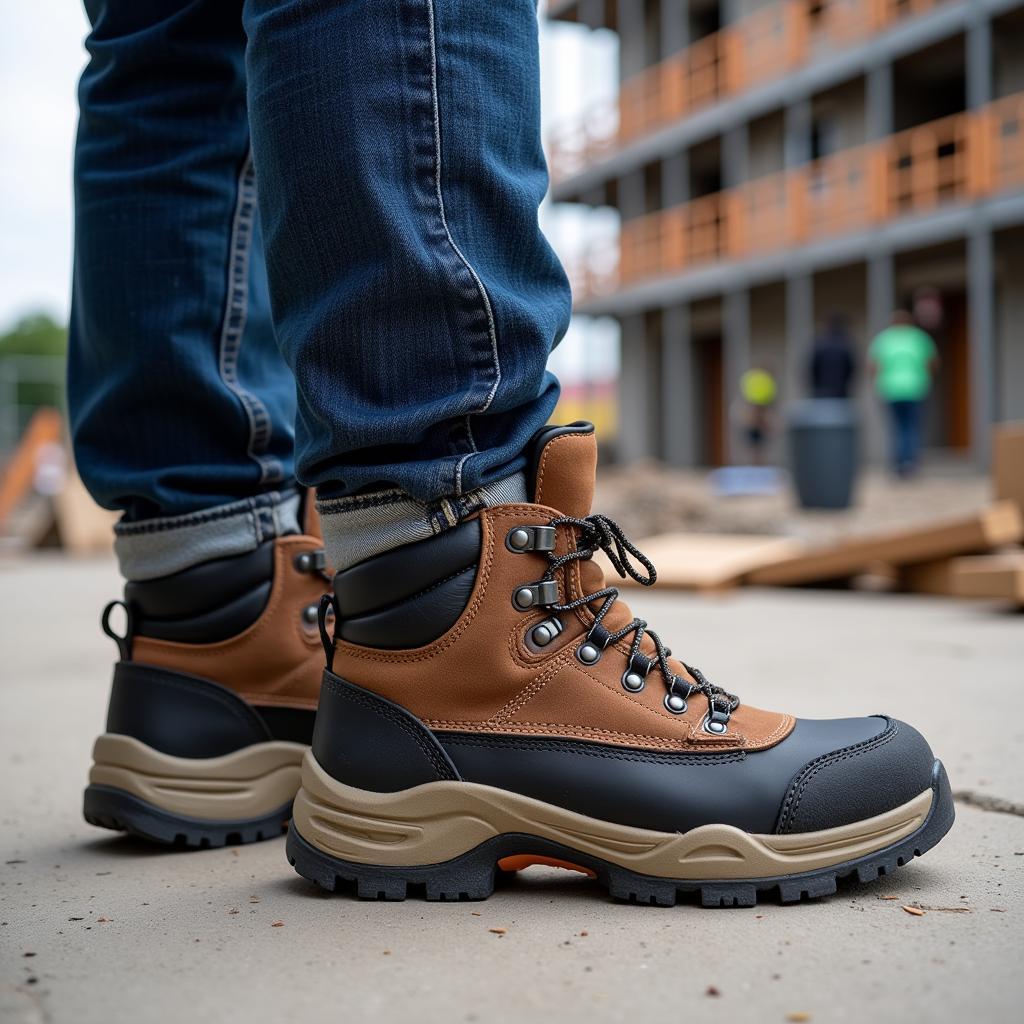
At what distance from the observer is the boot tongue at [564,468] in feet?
2.87

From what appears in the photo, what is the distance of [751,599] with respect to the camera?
3.50m

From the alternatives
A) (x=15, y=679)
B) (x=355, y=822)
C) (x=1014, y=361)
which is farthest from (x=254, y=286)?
(x=1014, y=361)

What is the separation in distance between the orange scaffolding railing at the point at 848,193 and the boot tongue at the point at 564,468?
998 cm

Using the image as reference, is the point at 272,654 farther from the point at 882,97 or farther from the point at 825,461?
the point at 882,97

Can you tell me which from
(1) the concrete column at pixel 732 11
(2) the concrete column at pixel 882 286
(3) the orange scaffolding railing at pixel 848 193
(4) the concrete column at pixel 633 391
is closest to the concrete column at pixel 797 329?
(3) the orange scaffolding railing at pixel 848 193

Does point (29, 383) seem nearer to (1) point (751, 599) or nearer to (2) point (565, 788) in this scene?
(1) point (751, 599)

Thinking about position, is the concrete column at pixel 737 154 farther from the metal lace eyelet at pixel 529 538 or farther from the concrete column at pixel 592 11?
the metal lace eyelet at pixel 529 538

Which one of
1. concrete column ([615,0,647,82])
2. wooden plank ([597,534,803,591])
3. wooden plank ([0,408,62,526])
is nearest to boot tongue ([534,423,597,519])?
wooden plank ([597,534,803,591])

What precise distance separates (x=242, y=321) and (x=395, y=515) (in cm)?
38

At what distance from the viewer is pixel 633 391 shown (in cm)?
1565

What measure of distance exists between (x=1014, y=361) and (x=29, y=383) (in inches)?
423

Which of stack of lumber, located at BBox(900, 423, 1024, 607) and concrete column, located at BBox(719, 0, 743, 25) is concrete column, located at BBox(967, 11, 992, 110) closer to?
concrete column, located at BBox(719, 0, 743, 25)

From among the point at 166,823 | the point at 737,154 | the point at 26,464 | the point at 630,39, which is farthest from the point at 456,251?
the point at 630,39

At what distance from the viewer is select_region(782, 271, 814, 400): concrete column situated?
39.0 ft
